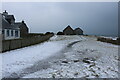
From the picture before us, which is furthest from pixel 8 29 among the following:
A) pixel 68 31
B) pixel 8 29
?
pixel 68 31


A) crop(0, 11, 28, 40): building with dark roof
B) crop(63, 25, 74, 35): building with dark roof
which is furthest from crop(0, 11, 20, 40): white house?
crop(63, 25, 74, 35): building with dark roof

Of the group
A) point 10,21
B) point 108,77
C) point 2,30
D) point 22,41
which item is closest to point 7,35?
point 2,30

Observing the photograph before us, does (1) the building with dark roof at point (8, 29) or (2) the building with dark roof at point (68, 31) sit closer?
(1) the building with dark roof at point (8, 29)

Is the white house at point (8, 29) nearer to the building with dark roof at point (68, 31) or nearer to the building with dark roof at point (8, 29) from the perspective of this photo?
the building with dark roof at point (8, 29)

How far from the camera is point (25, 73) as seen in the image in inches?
322

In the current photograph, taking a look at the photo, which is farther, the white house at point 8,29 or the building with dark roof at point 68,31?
the building with dark roof at point 68,31

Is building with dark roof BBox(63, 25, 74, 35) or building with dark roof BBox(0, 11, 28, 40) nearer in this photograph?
building with dark roof BBox(0, 11, 28, 40)

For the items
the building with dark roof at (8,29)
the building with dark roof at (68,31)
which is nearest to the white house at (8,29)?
the building with dark roof at (8,29)

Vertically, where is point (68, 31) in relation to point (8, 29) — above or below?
above

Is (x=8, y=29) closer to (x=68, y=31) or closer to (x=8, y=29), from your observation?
(x=8, y=29)

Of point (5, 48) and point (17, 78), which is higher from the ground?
point (5, 48)

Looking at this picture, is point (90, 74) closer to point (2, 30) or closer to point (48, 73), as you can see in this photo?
point (48, 73)

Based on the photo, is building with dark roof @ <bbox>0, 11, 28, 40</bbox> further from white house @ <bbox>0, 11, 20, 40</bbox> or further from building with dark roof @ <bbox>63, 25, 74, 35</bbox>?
building with dark roof @ <bbox>63, 25, 74, 35</bbox>

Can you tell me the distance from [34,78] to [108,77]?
3.79m
